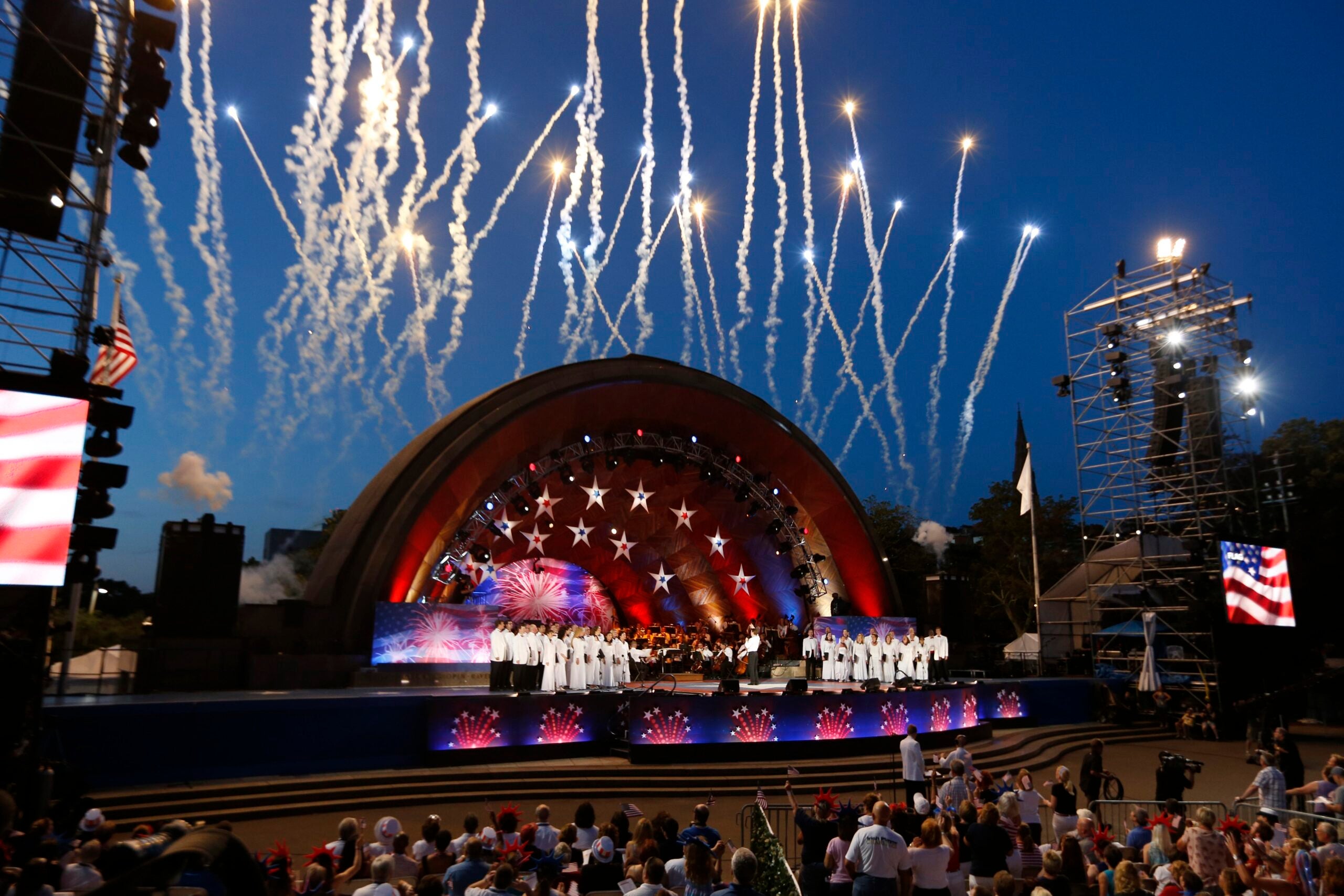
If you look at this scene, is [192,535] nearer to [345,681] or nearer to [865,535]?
[345,681]

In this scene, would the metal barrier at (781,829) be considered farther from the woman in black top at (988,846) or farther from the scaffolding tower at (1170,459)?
the scaffolding tower at (1170,459)

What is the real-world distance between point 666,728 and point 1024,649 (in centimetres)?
2747

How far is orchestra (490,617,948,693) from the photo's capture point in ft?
62.5

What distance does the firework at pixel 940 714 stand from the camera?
1956cm

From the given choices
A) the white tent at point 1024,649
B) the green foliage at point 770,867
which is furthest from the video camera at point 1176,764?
the white tent at point 1024,649

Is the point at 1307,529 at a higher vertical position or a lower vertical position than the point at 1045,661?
higher

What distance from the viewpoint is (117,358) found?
1602 centimetres

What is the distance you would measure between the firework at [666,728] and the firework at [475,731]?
281cm

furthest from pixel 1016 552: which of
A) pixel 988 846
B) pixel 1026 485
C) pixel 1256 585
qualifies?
pixel 988 846

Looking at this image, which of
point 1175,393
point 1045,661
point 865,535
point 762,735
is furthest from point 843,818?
point 1045,661

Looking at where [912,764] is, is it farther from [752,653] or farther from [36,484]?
[752,653]

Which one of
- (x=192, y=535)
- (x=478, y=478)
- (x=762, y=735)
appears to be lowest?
(x=762, y=735)

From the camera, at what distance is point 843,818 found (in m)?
7.73

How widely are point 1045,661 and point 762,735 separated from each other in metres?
19.2
